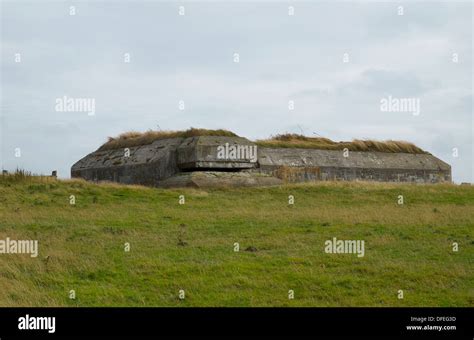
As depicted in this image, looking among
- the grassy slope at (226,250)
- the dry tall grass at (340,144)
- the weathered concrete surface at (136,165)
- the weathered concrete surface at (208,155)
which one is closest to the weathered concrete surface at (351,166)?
the dry tall grass at (340,144)

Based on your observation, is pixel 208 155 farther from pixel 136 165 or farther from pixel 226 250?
pixel 226 250

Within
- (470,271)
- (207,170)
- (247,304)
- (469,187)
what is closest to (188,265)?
(247,304)

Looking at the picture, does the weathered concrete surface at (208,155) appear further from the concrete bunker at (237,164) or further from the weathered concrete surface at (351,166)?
the weathered concrete surface at (351,166)

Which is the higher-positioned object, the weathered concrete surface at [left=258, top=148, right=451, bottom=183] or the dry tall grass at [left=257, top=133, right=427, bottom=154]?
the dry tall grass at [left=257, top=133, right=427, bottom=154]

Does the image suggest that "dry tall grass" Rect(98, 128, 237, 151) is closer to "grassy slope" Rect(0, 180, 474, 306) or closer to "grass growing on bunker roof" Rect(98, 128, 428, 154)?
"grass growing on bunker roof" Rect(98, 128, 428, 154)

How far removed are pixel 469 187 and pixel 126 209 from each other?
18.3 meters

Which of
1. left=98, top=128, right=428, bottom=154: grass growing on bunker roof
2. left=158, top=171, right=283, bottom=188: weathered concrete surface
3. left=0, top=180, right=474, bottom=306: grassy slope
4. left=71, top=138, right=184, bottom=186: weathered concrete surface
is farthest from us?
left=98, top=128, right=428, bottom=154: grass growing on bunker roof

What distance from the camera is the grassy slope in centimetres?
1232

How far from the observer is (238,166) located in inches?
1291

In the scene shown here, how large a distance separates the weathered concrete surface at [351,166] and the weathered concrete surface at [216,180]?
73.6 inches

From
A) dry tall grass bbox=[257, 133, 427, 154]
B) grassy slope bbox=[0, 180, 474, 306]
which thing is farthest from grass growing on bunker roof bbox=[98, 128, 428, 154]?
grassy slope bbox=[0, 180, 474, 306]

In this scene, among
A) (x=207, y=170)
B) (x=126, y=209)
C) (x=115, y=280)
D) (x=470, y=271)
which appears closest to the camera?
(x=115, y=280)
